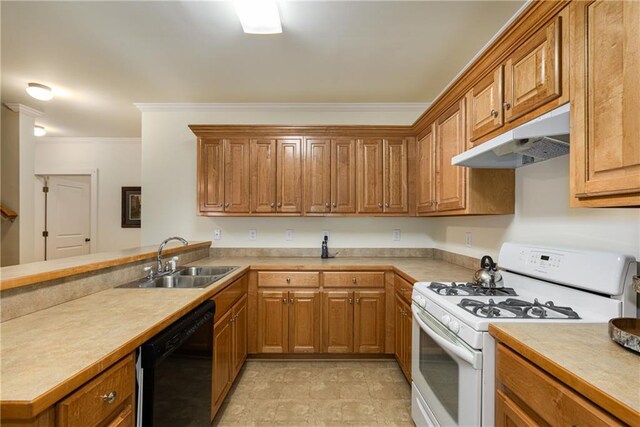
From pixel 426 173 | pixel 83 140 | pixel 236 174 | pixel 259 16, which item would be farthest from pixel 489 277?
pixel 83 140

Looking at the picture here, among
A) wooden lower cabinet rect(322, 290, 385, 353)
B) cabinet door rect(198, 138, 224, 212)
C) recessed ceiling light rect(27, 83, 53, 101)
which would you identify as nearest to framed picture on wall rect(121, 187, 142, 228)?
recessed ceiling light rect(27, 83, 53, 101)

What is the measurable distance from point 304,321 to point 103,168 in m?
4.66

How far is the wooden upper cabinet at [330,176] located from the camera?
299 cm

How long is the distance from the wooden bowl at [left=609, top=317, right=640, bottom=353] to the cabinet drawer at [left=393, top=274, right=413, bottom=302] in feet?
3.94

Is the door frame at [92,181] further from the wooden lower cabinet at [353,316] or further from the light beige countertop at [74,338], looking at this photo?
the wooden lower cabinet at [353,316]

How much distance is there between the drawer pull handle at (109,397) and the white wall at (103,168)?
482cm

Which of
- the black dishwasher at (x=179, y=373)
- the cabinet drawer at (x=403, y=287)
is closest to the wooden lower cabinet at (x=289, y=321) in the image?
the cabinet drawer at (x=403, y=287)

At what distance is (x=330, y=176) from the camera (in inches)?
118

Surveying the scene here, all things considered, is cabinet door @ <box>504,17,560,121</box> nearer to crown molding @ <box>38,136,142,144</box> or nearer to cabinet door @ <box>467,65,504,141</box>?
cabinet door @ <box>467,65,504,141</box>

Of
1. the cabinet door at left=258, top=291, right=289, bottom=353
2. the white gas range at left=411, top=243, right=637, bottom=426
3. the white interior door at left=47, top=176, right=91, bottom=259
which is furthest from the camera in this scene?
the white interior door at left=47, top=176, right=91, bottom=259

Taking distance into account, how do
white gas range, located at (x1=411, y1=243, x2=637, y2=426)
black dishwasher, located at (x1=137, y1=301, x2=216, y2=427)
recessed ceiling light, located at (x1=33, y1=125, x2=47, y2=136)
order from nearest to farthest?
black dishwasher, located at (x1=137, y1=301, x2=216, y2=427) < white gas range, located at (x1=411, y1=243, x2=637, y2=426) < recessed ceiling light, located at (x1=33, y1=125, x2=47, y2=136)

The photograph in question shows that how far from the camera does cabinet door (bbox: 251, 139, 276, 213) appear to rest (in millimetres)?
2986

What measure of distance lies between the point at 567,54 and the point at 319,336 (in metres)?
2.50

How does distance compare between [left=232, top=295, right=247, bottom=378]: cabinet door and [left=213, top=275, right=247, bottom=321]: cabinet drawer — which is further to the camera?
[left=232, top=295, right=247, bottom=378]: cabinet door
